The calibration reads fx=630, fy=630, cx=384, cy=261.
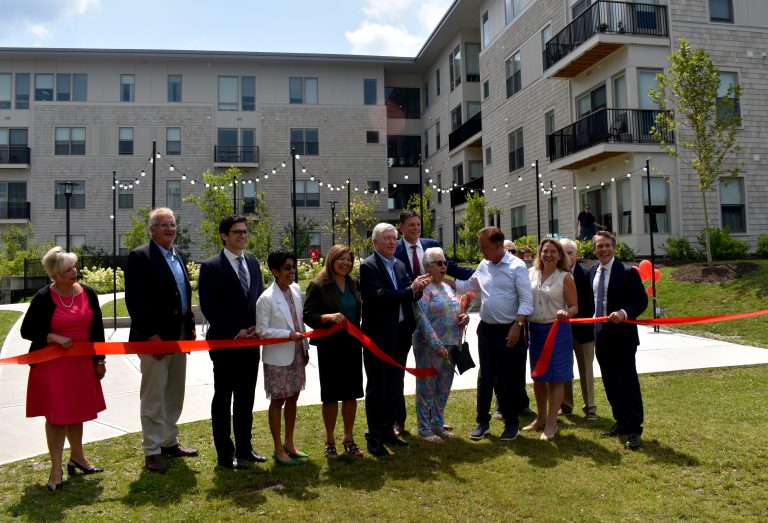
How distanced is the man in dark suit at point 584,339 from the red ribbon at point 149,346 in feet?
7.95

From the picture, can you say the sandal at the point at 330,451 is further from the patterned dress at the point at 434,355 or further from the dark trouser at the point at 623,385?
the dark trouser at the point at 623,385

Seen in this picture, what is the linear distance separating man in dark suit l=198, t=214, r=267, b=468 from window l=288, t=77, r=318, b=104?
37.6 meters

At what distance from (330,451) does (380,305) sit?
4.52 feet

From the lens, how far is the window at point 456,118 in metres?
37.5

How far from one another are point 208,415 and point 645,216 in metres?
17.9

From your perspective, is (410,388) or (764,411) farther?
(410,388)

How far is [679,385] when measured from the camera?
27.0ft

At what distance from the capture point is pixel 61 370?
5090 mm

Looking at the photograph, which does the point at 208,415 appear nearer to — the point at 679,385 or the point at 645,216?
the point at 679,385

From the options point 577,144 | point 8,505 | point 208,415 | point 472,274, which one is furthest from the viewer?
point 577,144

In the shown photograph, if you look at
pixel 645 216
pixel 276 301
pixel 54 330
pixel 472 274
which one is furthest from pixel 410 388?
pixel 645 216

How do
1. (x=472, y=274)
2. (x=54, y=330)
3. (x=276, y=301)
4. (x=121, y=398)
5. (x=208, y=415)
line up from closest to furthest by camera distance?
(x=54, y=330) → (x=276, y=301) → (x=472, y=274) → (x=208, y=415) → (x=121, y=398)

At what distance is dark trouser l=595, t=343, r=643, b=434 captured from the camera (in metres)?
5.81

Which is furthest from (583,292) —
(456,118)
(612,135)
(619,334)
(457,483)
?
(456,118)
